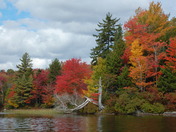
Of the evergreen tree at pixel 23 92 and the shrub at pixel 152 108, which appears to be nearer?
the shrub at pixel 152 108

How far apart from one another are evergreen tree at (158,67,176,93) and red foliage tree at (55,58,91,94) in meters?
15.4

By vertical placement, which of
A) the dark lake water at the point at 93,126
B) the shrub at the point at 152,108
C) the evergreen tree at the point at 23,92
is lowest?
the dark lake water at the point at 93,126

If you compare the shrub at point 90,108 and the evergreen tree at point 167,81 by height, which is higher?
the evergreen tree at point 167,81

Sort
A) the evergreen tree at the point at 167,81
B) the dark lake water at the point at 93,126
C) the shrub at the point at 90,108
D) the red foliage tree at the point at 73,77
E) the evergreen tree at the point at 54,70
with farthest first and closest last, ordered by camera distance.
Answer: the evergreen tree at the point at 54,70, the red foliage tree at the point at 73,77, the shrub at the point at 90,108, the evergreen tree at the point at 167,81, the dark lake water at the point at 93,126

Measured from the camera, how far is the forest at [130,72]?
128 feet

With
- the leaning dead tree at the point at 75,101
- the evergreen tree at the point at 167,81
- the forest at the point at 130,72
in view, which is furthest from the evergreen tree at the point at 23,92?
the evergreen tree at the point at 167,81

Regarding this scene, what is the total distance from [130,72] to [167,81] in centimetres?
637

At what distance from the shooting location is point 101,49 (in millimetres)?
56219

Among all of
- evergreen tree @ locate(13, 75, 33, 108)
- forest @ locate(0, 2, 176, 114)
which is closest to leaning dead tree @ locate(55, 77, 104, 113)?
forest @ locate(0, 2, 176, 114)

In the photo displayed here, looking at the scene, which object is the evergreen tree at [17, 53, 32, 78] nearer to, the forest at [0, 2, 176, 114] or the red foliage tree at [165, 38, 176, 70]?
the forest at [0, 2, 176, 114]

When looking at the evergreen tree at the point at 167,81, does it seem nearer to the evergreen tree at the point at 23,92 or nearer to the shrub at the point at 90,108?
the shrub at the point at 90,108

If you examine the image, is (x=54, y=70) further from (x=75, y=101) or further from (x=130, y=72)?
(x=130, y=72)

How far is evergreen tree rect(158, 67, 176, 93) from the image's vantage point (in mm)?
38581

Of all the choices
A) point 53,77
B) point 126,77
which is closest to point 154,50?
point 126,77
